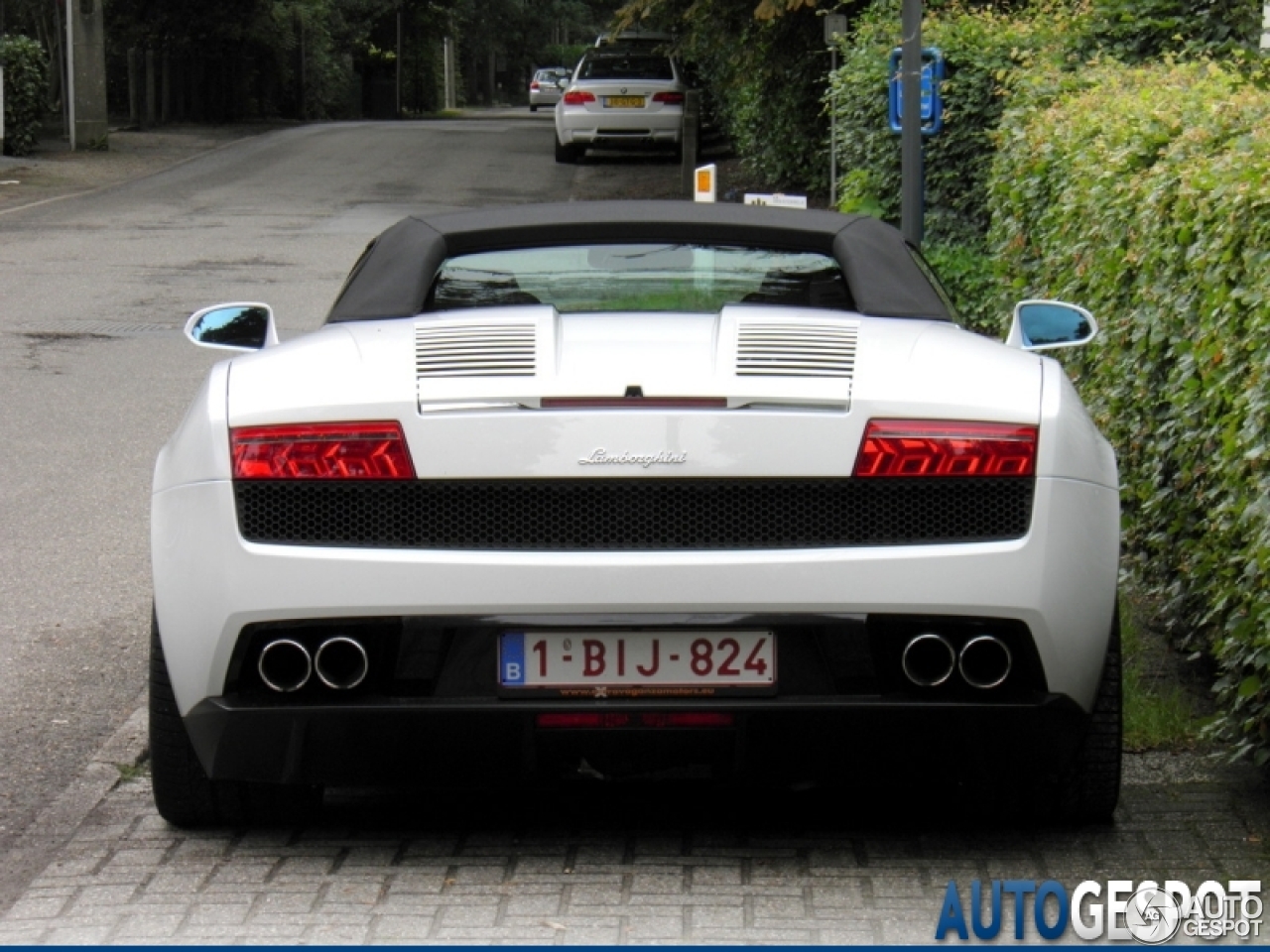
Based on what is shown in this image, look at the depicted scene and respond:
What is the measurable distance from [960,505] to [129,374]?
32.5 feet

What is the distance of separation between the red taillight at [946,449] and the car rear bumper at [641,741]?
1.46 ft

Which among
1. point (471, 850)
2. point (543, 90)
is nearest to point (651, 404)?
point (471, 850)

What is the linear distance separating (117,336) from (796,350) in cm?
A: 1168

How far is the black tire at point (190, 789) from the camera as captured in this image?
445cm

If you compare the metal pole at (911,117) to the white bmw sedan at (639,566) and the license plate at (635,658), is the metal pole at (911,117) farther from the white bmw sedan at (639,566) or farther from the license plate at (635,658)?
the license plate at (635,658)

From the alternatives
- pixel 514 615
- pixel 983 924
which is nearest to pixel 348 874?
pixel 514 615

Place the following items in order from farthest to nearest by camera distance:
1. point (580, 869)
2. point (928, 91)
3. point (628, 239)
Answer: point (928, 91) < point (628, 239) < point (580, 869)

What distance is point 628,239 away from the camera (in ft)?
17.3

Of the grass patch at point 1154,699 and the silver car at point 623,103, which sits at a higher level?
the silver car at point 623,103

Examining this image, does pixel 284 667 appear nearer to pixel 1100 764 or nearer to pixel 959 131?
pixel 1100 764

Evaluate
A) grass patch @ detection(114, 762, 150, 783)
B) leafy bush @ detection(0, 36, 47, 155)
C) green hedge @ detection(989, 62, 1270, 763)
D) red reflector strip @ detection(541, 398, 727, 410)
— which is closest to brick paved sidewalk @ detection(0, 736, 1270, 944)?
grass patch @ detection(114, 762, 150, 783)

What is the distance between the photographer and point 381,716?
4059 millimetres

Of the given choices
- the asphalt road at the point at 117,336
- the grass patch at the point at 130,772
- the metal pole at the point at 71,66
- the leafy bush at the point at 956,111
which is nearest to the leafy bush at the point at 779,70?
the asphalt road at the point at 117,336

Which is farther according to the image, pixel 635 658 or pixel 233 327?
pixel 233 327
